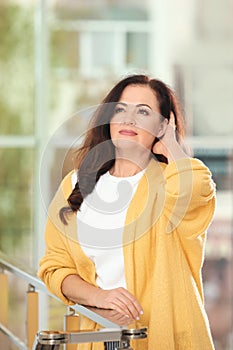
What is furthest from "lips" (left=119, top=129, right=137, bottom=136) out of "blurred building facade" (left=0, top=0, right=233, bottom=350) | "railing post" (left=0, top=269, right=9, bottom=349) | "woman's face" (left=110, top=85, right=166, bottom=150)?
"blurred building facade" (left=0, top=0, right=233, bottom=350)

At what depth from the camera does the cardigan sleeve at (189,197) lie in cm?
175

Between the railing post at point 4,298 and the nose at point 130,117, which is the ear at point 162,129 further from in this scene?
the railing post at point 4,298

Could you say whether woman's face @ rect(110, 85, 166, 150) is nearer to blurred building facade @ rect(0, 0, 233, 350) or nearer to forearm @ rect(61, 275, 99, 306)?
forearm @ rect(61, 275, 99, 306)

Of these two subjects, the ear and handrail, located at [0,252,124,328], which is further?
the ear

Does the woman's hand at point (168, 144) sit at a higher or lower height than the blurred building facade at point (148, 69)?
lower

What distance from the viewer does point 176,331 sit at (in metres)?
1.81

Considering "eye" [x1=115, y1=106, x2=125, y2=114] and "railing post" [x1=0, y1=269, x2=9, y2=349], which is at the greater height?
"eye" [x1=115, y1=106, x2=125, y2=114]

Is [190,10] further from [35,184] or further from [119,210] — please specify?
[119,210]

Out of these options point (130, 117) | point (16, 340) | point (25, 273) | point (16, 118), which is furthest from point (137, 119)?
point (16, 118)

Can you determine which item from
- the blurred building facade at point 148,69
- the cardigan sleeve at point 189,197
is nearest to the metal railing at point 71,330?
the cardigan sleeve at point 189,197

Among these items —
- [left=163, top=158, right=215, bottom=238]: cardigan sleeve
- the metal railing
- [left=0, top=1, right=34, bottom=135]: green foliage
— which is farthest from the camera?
[left=0, top=1, right=34, bottom=135]: green foliage

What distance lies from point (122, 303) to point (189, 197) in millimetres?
211

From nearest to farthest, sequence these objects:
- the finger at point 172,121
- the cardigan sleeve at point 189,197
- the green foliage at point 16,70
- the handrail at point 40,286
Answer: the handrail at point 40,286, the cardigan sleeve at point 189,197, the finger at point 172,121, the green foliage at point 16,70

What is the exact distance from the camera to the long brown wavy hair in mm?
1865
